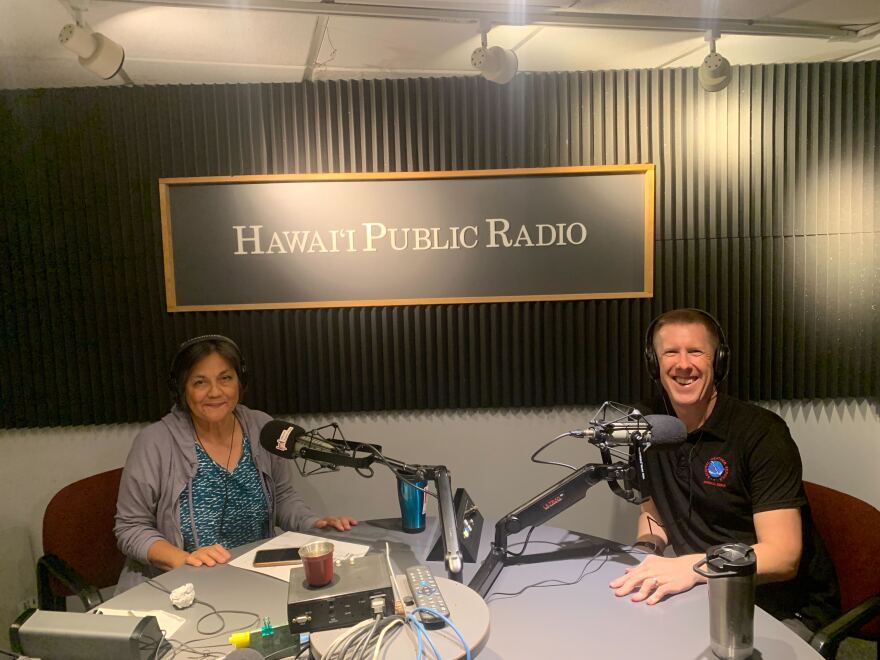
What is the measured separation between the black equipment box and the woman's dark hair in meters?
1.23

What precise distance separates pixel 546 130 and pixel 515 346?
43.0 inches

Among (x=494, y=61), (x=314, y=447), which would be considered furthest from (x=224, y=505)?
(x=494, y=61)

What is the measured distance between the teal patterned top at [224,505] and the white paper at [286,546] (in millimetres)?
309

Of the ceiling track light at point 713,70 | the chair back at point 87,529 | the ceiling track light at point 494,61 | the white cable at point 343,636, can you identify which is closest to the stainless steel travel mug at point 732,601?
the white cable at point 343,636

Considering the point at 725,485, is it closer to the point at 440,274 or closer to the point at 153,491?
the point at 440,274

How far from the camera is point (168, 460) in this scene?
2.17m

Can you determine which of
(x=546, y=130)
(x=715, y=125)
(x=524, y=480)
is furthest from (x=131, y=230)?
(x=715, y=125)

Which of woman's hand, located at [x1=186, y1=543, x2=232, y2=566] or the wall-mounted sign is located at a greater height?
the wall-mounted sign

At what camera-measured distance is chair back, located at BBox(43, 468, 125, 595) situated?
7.60 ft

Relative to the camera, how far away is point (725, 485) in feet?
6.36

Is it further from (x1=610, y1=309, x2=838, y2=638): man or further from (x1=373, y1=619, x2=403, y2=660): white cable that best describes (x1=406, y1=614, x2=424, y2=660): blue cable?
(x1=610, y1=309, x2=838, y2=638): man

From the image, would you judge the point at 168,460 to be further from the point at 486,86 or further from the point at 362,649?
the point at 486,86

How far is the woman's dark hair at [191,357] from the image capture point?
2262 mm

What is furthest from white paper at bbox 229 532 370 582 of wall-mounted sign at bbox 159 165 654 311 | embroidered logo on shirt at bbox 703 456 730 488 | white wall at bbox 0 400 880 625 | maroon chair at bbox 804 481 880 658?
maroon chair at bbox 804 481 880 658
